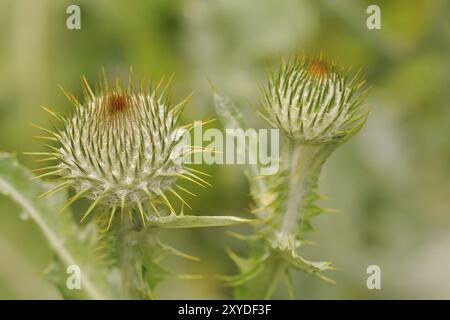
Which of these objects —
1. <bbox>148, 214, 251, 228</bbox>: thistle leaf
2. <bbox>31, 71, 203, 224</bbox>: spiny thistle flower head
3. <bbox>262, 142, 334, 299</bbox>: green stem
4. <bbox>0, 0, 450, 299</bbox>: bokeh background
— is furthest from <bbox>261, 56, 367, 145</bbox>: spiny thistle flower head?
<bbox>0, 0, 450, 299</bbox>: bokeh background

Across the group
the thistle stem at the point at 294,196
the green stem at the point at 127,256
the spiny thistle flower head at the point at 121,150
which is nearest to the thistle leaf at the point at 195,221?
the spiny thistle flower head at the point at 121,150

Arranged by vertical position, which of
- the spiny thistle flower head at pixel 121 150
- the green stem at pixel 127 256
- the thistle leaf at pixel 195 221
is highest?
the spiny thistle flower head at pixel 121 150

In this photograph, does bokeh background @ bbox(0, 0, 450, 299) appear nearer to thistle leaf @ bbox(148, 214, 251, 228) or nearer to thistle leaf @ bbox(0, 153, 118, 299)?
thistle leaf @ bbox(0, 153, 118, 299)

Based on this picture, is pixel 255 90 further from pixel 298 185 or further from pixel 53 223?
pixel 53 223

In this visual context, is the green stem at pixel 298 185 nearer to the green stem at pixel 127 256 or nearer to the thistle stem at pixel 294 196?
the thistle stem at pixel 294 196

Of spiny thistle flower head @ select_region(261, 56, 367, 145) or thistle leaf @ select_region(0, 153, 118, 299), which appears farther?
thistle leaf @ select_region(0, 153, 118, 299)

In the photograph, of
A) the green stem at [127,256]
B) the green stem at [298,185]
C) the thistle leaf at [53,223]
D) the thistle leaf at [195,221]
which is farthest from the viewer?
the thistle leaf at [53,223]
